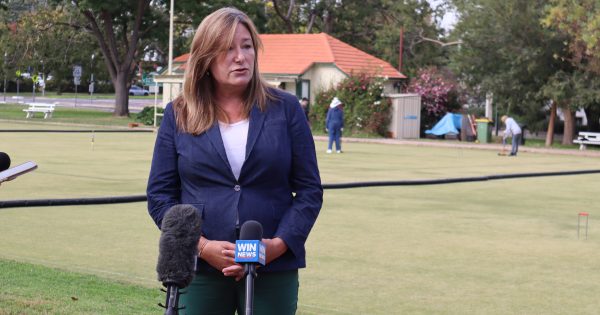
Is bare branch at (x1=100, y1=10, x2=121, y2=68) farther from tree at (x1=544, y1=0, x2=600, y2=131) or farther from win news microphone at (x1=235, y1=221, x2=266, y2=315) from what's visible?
win news microphone at (x1=235, y1=221, x2=266, y2=315)

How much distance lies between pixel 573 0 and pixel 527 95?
19.6 feet

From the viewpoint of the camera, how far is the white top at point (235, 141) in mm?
4238

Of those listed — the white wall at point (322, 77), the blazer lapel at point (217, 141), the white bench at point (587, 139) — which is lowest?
the white bench at point (587, 139)

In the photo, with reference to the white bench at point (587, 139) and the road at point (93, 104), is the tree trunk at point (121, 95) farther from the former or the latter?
the white bench at point (587, 139)

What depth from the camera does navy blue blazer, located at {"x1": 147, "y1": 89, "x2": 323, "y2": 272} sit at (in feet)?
13.8

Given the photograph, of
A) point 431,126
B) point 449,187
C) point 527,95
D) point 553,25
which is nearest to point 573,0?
point 553,25

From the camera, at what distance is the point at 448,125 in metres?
47.9

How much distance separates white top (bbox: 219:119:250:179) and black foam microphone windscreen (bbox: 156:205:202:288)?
760mm

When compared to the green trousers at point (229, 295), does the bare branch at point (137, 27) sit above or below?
above

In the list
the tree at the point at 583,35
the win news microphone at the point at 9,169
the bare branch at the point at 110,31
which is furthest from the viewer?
the bare branch at the point at 110,31

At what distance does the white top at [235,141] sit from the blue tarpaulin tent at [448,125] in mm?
43769

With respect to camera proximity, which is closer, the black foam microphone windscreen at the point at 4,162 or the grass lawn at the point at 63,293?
the black foam microphone windscreen at the point at 4,162

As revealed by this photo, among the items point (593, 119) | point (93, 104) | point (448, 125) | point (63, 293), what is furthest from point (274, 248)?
point (93, 104)

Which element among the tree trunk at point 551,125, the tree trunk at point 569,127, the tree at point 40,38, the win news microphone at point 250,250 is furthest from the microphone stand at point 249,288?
the tree at point 40,38
